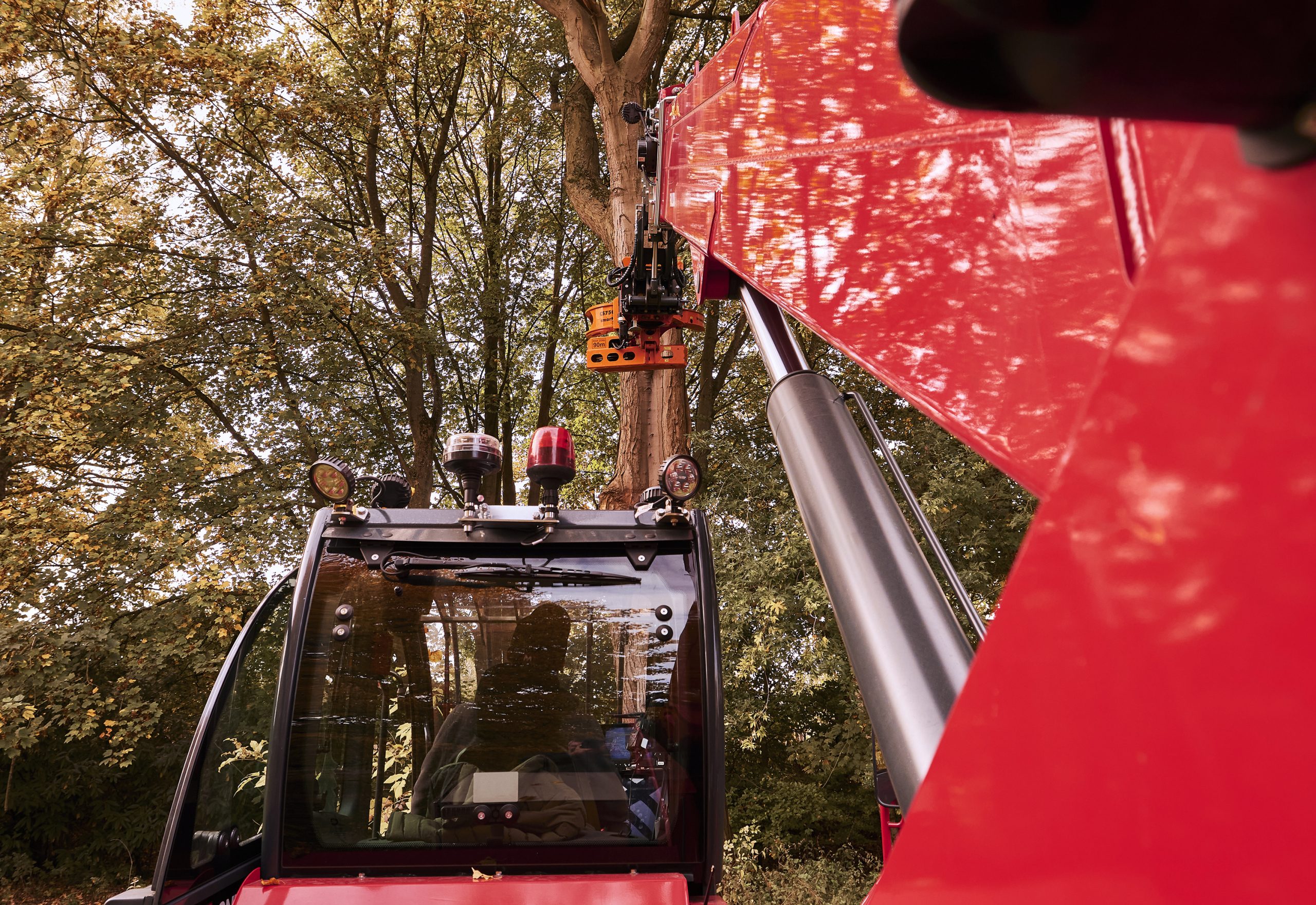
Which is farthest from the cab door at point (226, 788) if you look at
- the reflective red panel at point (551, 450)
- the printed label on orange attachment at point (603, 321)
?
the printed label on orange attachment at point (603, 321)

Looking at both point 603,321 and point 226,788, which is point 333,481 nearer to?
point 226,788

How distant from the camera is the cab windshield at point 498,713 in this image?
3.30m

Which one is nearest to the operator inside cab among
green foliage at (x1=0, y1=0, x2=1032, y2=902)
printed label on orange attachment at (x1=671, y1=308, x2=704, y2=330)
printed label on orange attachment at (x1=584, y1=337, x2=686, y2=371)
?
printed label on orange attachment at (x1=671, y1=308, x2=704, y2=330)

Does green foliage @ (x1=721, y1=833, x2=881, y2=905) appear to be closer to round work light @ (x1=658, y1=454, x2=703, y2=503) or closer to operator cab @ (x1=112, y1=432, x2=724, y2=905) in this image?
operator cab @ (x1=112, y1=432, x2=724, y2=905)

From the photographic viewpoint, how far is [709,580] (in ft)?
11.8

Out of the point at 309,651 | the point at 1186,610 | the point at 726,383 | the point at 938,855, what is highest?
the point at 726,383

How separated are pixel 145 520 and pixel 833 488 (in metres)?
10.0

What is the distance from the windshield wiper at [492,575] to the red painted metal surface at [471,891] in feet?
3.40

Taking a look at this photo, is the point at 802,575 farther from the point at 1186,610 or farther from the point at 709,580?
the point at 1186,610

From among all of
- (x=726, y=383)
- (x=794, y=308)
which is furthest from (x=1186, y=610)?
(x=726, y=383)

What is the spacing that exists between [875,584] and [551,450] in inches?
100

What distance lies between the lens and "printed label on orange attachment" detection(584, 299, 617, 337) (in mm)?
5688

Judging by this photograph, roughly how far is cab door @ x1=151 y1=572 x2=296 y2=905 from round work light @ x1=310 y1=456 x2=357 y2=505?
0.39m

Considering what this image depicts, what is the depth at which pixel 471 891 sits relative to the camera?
3121 mm
